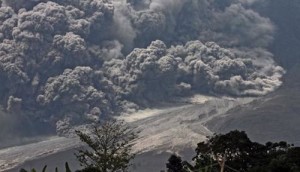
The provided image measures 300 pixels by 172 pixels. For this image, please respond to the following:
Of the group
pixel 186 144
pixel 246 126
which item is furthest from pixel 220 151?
pixel 246 126

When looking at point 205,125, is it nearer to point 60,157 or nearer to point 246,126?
point 246,126

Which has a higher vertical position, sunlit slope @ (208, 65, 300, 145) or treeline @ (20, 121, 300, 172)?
sunlit slope @ (208, 65, 300, 145)

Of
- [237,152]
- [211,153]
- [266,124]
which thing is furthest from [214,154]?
[266,124]

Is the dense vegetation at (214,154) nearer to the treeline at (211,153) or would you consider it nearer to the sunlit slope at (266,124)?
the treeline at (211,153)

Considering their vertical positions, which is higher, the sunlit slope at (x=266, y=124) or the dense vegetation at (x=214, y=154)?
the sunlit slope at (x=266, y=124)

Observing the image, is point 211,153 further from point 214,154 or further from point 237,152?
point 214,154

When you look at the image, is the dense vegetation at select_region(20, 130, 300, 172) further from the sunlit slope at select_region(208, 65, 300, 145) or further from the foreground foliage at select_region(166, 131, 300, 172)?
the sunlit slope at select_region(208, 65, 300, 145)

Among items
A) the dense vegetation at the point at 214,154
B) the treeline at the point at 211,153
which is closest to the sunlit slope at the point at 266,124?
the treeline at the point at 211,153

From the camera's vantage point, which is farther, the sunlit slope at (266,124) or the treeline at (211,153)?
the sunlit slope at (266,124)

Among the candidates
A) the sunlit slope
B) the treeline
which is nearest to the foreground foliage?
the treeline
